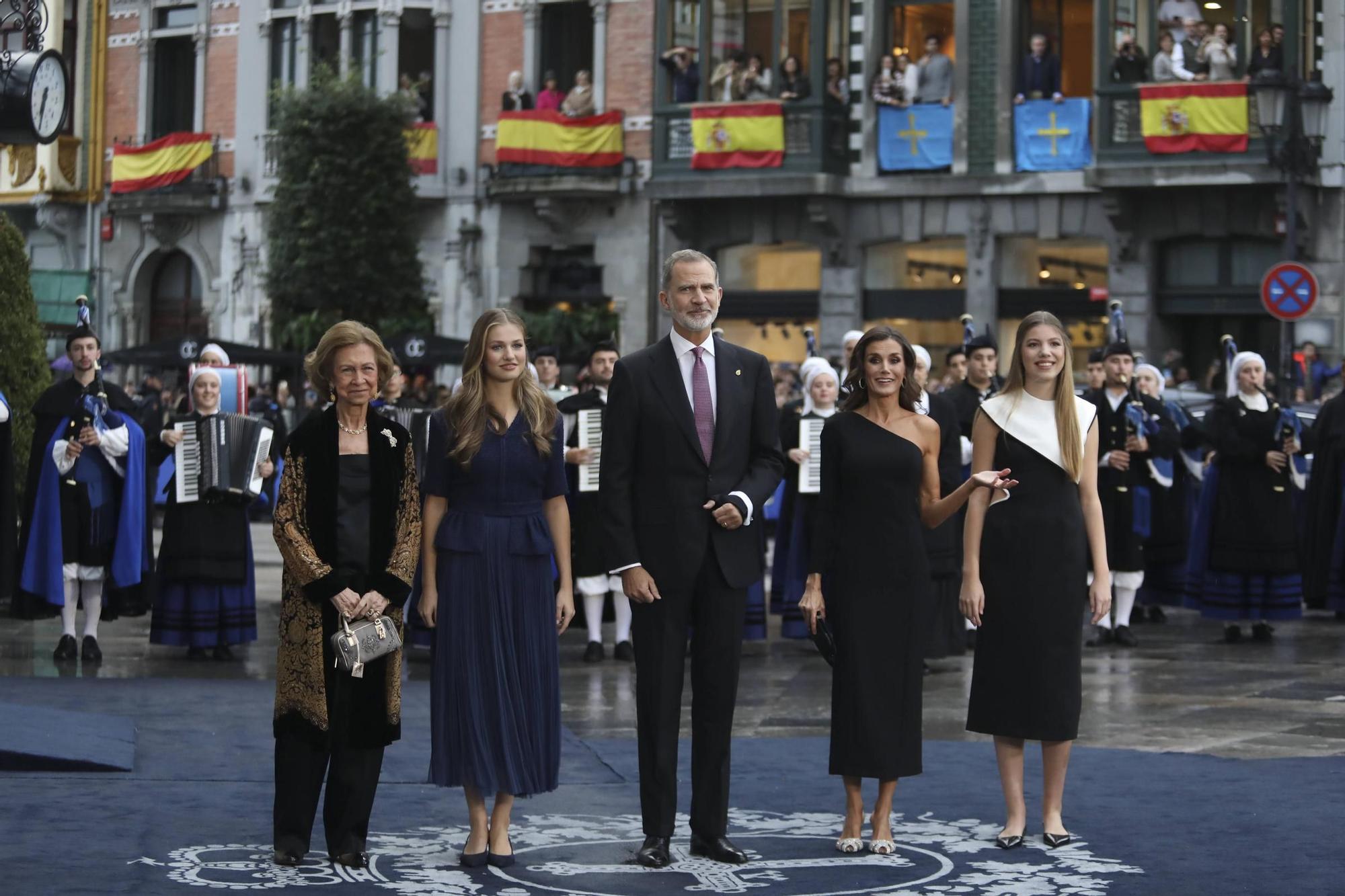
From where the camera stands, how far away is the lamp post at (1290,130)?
81.8 feet

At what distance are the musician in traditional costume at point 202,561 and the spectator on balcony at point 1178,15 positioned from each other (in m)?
18.1

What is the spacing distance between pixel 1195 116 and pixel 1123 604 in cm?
1422

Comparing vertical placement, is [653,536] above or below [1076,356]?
below

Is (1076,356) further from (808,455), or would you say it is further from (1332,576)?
(808,455)

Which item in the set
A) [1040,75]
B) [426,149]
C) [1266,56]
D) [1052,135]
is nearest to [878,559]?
[1266,56]

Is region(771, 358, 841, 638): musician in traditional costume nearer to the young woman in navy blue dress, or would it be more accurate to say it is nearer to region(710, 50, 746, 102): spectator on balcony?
the young woman in navy blue dress

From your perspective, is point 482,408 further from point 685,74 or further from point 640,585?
point 685,74

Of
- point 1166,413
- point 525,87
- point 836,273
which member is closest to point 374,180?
point 525,87

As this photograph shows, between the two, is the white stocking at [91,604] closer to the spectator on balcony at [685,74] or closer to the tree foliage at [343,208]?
the spectator on balcony at [685,74]

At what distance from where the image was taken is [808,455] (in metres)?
15.1

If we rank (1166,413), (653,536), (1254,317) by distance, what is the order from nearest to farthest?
(653,536), (1166,413), (1254,317)

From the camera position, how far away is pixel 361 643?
7.82 meters

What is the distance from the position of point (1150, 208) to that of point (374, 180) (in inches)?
472

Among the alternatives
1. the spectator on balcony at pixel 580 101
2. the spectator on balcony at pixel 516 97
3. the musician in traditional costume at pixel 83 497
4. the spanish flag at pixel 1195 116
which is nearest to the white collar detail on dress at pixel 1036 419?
the musician in traditional costume at pixel 83 497
